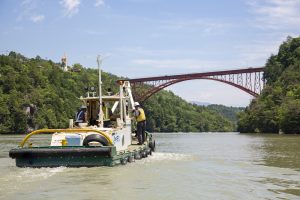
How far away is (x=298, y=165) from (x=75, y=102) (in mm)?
122703

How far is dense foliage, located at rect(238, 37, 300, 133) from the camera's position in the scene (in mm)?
76438

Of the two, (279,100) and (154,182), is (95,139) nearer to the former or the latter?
(154,182)

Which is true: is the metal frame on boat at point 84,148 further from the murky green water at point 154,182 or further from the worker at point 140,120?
the worker at point 140,120

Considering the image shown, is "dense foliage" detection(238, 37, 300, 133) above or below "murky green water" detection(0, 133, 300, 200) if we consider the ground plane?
above

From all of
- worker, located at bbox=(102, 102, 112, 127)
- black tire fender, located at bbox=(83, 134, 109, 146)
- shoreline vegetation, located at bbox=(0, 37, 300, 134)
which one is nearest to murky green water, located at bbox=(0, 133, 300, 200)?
black tire fender, located at bbox=(83, 134, 109, 146)

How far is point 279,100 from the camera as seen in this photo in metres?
88.8

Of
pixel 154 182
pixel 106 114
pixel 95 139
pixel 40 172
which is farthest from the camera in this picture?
pixel 106 114

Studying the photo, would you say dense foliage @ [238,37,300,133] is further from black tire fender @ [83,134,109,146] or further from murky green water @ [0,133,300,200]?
black tire fender @ [83,134,109,146]

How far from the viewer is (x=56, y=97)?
430 feet

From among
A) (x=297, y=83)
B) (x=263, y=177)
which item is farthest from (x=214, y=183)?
(x=297, y=83)

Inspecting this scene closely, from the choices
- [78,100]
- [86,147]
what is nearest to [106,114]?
[86,147]

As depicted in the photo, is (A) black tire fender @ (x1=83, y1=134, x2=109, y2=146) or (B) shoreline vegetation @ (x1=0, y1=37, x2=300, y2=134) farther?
(B) shoreline vegetation @ (x1=0, y1=37, x2=300, y2=134)

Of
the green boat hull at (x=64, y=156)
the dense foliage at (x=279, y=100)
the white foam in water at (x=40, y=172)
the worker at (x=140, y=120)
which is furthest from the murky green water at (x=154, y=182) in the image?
the dense foliage at (x=279, y=100)

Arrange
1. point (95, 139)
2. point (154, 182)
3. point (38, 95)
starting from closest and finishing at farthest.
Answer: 1. point (154, 182)
2. point (95, 139)
3. point (38, 95)
